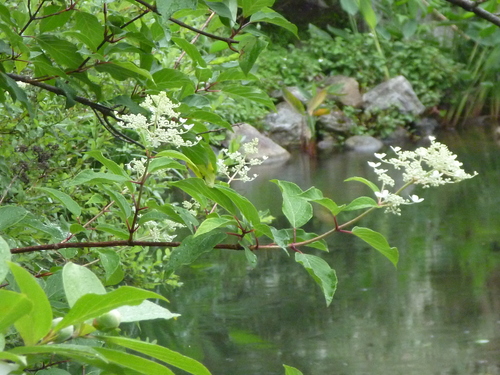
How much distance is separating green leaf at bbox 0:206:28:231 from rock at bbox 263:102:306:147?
824 cm

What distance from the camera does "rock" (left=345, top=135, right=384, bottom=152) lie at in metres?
8.71

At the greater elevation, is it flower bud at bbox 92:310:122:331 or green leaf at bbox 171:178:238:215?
flower bud at bbox 92:310:122:331

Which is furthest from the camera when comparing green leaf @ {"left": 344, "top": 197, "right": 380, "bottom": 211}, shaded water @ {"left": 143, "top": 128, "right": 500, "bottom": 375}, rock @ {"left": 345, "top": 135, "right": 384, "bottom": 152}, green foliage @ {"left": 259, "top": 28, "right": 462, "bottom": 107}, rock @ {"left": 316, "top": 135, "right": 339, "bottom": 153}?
green foliage @ {"left": 259, "top": 28, "right": 462, "bottom": 107}

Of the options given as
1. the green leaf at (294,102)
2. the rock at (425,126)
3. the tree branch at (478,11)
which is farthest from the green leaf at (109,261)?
the rock at (425,126)

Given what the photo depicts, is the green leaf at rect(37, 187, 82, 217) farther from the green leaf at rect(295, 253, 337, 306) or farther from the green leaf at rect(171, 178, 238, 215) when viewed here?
the green leaf at rect(295, 253, 337, 306)

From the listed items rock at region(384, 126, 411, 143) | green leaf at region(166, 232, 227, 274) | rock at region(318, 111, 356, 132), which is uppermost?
green leaf at region(166, 232, 227, 274)

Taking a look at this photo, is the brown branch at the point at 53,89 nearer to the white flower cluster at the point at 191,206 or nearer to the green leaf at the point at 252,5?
the white flower cluster at the point at 191,206

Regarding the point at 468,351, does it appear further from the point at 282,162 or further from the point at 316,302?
the point at 282,162

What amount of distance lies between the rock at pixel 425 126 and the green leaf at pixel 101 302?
954cm

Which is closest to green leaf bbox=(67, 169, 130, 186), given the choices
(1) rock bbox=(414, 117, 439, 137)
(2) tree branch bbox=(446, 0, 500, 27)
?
(2) tree branch bbox=(446, 0, 500, 27)

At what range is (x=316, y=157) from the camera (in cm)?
822

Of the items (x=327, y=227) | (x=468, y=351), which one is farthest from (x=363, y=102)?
(x=468, y=351)

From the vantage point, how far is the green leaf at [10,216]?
0.90 m

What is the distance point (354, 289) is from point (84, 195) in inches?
64.4
